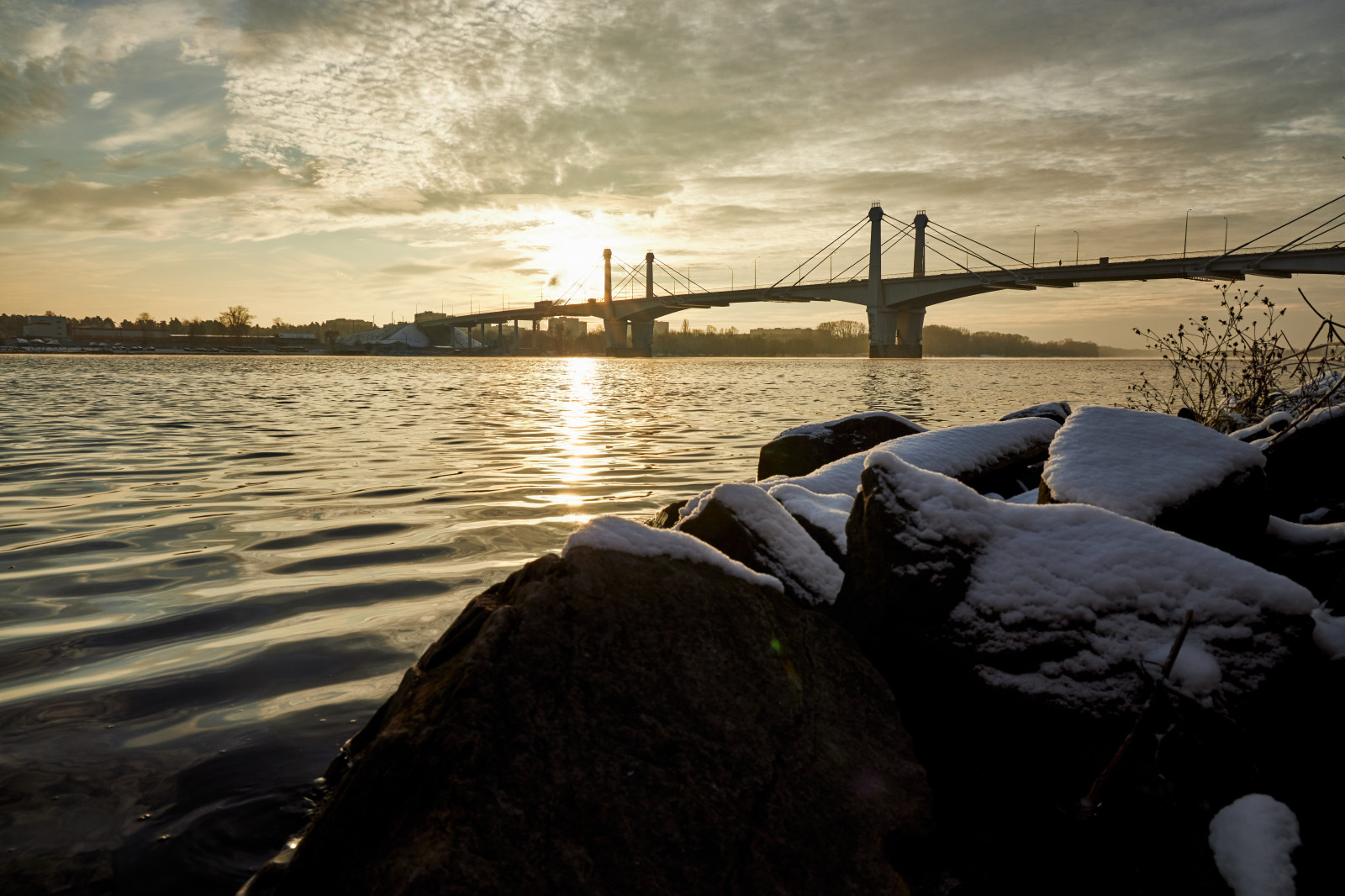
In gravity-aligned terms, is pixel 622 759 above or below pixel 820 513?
below

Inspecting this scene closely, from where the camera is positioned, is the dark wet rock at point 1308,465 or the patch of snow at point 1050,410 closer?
the dark wet rock at point 1308,465

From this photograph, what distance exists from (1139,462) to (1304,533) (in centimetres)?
86

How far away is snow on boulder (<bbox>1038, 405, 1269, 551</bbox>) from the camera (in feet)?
8.96

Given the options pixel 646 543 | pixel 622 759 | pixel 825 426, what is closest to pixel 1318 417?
pixel 825 426

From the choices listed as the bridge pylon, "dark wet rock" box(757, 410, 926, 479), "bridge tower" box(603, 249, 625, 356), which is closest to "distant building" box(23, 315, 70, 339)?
"bridge tower" box(603, 249, 625, 356)

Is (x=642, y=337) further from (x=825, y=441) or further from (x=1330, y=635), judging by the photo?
(x=1330, y=635)

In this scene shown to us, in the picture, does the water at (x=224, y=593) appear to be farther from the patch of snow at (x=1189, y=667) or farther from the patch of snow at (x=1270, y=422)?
the patch of snow at (x=1270, y=422)

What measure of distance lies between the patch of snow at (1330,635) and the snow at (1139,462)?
61cm

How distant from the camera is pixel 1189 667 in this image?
192 centimetres

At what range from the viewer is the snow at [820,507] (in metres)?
2.94

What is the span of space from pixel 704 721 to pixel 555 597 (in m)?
0.50

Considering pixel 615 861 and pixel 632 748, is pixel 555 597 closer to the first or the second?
pixel 632 748

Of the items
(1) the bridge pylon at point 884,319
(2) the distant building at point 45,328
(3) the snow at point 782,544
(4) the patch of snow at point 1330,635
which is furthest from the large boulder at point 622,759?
(2) the distant building at point 45,328

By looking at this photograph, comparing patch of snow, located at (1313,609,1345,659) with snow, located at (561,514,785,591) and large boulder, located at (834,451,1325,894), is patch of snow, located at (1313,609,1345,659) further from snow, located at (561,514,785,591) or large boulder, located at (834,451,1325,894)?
snow, located at (561,514,785,591)
